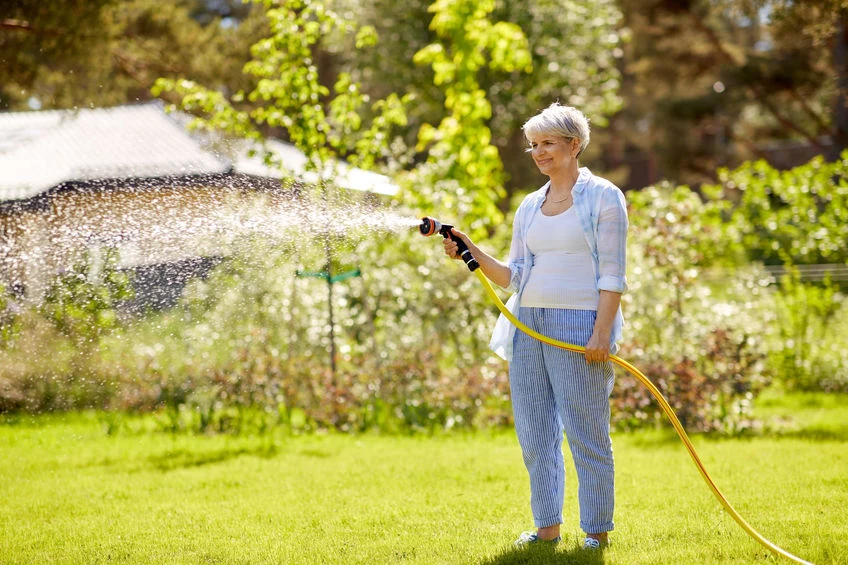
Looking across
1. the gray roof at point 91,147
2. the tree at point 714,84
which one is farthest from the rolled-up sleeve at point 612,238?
the tree at point 714,84

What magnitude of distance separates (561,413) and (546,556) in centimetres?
60

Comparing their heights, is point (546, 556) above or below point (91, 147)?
below

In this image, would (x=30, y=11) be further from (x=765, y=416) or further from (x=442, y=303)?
(x=765, y=416)

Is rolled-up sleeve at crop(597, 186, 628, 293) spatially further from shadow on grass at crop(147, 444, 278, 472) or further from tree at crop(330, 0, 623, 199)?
tree at crop(330, 0, 623, 199)

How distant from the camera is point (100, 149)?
36.1 feet

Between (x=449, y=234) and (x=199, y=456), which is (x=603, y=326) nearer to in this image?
Answer: (x=449, y=234)

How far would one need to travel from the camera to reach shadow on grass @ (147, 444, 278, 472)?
19.9 ft

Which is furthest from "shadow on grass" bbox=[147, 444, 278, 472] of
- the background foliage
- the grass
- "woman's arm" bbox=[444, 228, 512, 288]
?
"woman's arm" bbox=[444, 228, 512, 288]

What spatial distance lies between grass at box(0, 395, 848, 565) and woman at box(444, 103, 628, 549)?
30 cm

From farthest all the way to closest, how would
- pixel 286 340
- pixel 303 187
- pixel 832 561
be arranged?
pixel 286 340
pixel 303 187
pixel 832 561

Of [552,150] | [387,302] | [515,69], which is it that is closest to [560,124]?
[552,150]

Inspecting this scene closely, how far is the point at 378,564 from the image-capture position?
150 inches

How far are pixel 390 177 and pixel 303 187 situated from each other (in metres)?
2.09

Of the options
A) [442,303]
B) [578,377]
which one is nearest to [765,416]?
[442,303]
